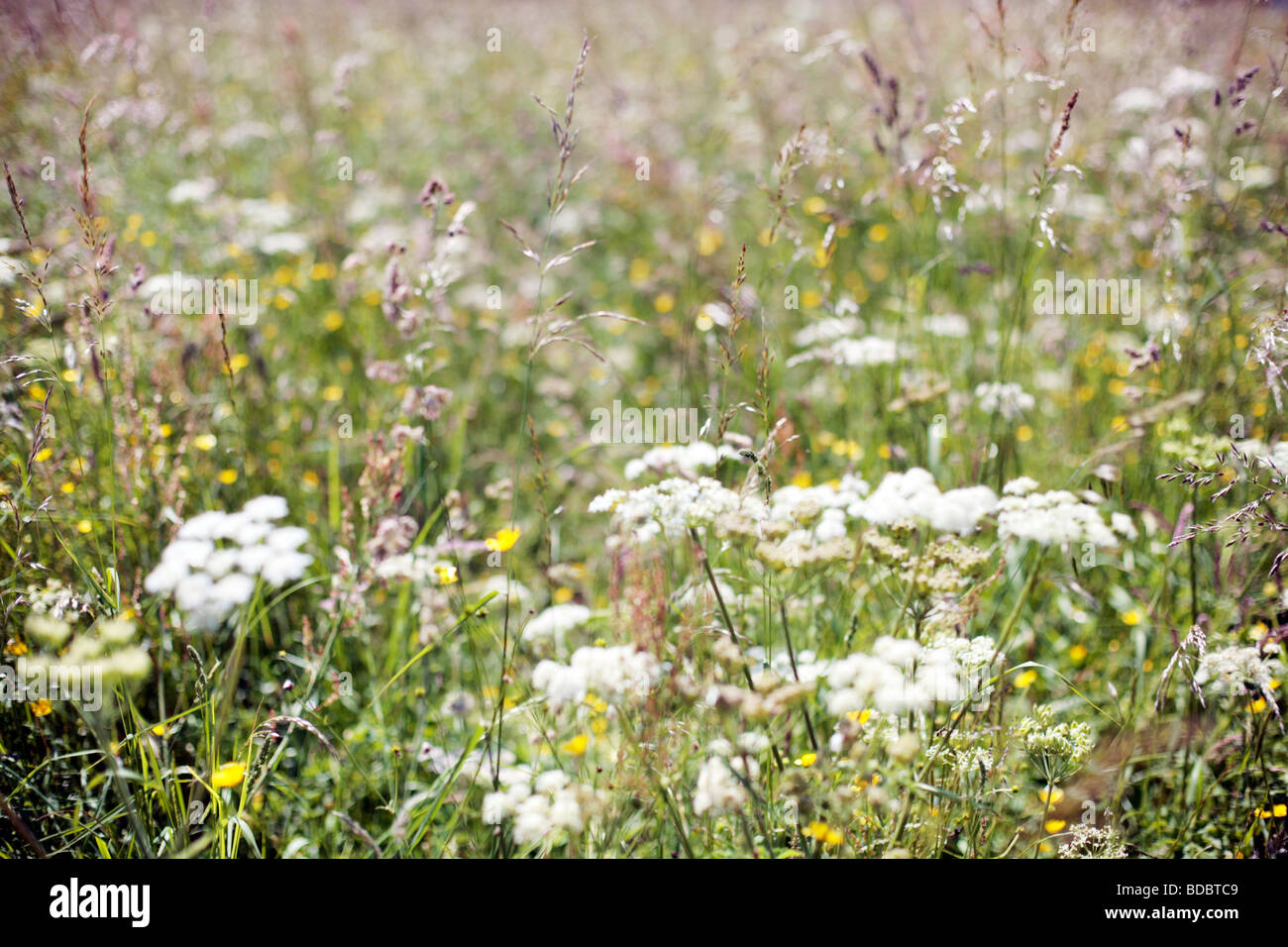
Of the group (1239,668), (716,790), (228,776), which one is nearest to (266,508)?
(228,776)

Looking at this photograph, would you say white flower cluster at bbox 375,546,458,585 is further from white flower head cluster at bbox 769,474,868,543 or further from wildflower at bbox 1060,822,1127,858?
wildflower at bbox 1060,822,1127,858

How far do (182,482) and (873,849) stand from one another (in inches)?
96.5

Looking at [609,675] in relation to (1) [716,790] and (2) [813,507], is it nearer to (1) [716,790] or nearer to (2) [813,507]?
(1) [716,790]

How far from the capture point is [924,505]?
1.74 meters

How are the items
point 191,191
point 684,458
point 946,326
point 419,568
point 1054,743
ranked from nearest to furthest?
point 1054,743 < point 684,458 < point 419,568 < point 946,326 < point 191,191

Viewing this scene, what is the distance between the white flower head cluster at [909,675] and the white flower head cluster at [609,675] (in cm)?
35

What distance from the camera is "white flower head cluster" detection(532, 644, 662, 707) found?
4.97 ft

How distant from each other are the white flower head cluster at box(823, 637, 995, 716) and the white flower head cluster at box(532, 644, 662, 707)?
0.35m

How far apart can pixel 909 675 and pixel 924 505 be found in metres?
0.37

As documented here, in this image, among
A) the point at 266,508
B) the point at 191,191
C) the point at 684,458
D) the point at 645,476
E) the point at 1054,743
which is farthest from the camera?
the point at 191,191

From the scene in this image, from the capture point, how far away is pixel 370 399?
3.52 metres

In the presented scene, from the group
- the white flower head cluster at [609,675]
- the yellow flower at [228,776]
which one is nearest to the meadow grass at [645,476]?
the white flower head cluster at [609,675]
